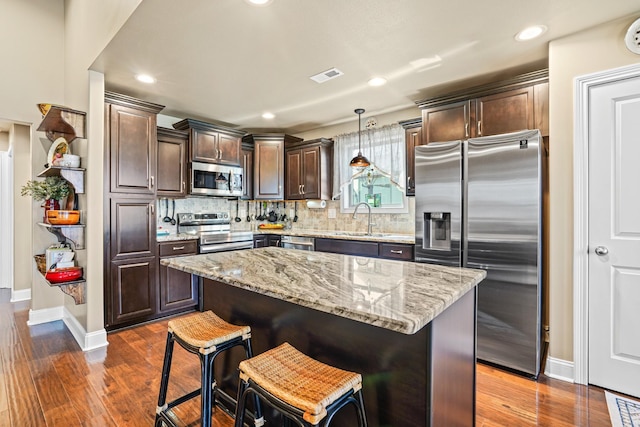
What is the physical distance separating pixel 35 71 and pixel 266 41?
2.91 meters

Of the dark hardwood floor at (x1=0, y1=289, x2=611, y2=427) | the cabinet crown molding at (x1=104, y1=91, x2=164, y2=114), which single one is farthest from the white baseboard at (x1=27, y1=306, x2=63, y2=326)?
the cabinet crown molding at (x1=104, y1=91, x2=164, y2=114)

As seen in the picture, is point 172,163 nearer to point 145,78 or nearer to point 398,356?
point 145,78

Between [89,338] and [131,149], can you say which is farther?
[131,149]

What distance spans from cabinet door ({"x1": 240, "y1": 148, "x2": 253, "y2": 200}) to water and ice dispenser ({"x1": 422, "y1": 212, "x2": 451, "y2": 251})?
274cm

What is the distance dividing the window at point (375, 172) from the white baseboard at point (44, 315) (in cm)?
364

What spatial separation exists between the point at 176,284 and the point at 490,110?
3.74 m

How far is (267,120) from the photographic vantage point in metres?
4.52

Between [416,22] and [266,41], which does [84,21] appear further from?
[416,22]

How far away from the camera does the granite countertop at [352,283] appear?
98 cm

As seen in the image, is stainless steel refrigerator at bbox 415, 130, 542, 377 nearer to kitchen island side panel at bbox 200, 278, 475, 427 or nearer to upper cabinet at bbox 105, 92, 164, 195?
kitchen island side panel at bbox 200, 278, 475, 427

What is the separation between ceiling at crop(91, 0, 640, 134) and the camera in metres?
1.99

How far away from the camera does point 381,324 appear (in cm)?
92

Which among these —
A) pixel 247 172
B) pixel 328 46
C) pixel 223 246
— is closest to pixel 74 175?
pixel 223 246

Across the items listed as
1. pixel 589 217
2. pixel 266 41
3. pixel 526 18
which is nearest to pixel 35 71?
pixel 266 41
